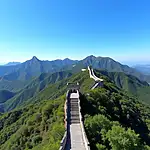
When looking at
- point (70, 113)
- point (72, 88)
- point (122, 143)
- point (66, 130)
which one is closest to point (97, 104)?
point (72, 88)

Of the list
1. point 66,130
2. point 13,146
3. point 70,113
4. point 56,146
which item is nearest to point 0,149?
point 13,146

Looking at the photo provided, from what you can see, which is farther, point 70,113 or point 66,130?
point 70,113

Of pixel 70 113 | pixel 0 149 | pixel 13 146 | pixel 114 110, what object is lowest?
pixel 0 149

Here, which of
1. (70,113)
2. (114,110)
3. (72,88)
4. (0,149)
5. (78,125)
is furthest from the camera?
(0,149)

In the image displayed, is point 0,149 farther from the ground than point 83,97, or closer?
closer

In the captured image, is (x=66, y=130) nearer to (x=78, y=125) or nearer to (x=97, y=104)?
(x=78, y=125)

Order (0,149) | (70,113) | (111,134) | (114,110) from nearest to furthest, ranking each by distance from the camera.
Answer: (111,134)
(70,113)
(114,110)
(0,149)

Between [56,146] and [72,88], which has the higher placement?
[72,88]

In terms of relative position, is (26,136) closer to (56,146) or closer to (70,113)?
(70,113)

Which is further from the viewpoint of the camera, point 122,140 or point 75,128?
point 75,128
